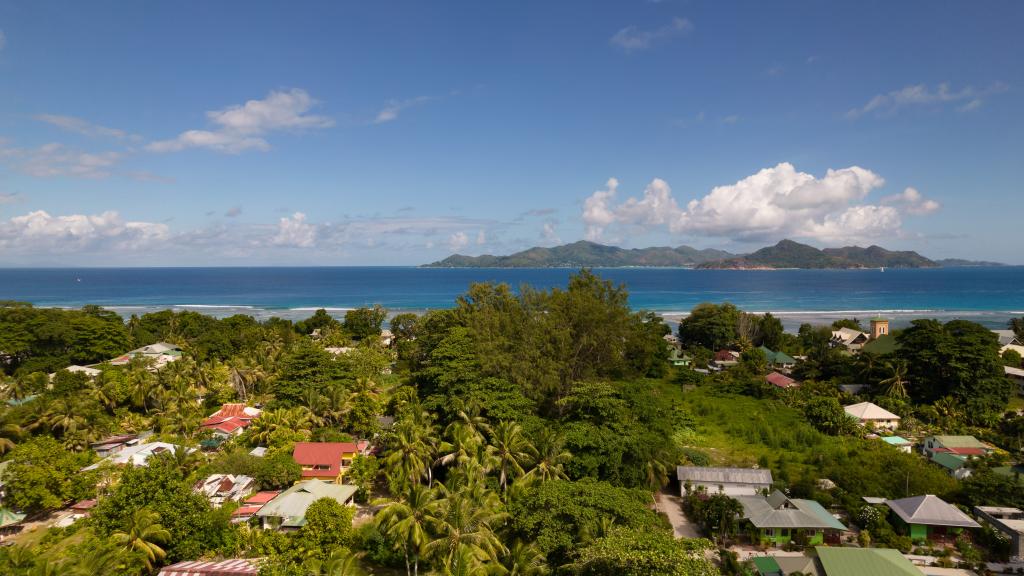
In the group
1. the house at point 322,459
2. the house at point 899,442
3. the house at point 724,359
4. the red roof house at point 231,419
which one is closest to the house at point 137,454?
the red roof house at point 231,419

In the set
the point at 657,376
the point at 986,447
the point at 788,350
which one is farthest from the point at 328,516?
the point at 788,350

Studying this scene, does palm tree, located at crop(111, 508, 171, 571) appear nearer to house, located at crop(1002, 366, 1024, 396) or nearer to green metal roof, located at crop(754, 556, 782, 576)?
green metal roof, located at crop(754, 556, 782, 576)

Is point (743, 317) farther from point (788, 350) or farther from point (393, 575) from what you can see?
point (393, 575)

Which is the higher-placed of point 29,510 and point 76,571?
point 76,571

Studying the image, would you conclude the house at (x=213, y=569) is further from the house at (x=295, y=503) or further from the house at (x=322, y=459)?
the house at (x=322, y=459)

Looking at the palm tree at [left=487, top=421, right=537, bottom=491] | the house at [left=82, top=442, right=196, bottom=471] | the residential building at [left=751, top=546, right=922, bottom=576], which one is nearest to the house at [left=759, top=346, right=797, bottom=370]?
the residential building at [left=751, top=546, right=922, bottom=576]

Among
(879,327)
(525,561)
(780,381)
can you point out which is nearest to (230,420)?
(525,561)
